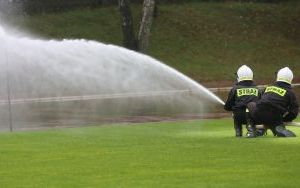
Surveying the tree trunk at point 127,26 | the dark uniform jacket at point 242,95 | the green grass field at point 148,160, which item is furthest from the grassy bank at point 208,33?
the green grass field at point 148,160

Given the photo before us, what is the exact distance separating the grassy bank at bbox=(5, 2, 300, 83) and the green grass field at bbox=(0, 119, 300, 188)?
2108 centimetres

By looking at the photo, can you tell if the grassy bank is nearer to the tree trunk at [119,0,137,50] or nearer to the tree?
the tree

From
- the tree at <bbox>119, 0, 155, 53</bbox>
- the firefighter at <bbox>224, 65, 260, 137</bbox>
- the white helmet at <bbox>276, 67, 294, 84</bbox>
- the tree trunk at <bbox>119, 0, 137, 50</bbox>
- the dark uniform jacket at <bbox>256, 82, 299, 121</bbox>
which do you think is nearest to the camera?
the dark uniform jacket at <bbox>256, 82, 299, 121</bbox>

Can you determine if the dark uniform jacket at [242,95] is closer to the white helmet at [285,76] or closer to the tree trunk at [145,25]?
the white helmet at [285,76]

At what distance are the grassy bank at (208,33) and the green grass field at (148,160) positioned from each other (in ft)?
69.2

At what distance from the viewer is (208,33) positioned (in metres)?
42.5

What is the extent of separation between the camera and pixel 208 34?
42.4 meters

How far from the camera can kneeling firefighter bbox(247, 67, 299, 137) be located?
46.0 feet

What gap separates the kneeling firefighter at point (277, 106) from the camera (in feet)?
46.0

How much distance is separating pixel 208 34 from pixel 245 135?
91.7 ft

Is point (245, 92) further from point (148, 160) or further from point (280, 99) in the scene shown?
point (148, 160)

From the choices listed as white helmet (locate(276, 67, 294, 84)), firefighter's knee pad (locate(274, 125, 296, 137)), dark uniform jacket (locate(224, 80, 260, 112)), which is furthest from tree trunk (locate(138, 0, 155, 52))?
firefighter's knee pad (locate(274, 125, 296, 137))

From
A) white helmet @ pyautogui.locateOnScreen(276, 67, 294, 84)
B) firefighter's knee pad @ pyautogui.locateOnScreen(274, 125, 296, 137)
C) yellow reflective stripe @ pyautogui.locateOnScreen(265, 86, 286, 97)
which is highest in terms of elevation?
white helmet @ pyautogui.locateOnScreen(276, 67, 294, 84)

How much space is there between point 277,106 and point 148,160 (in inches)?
135
